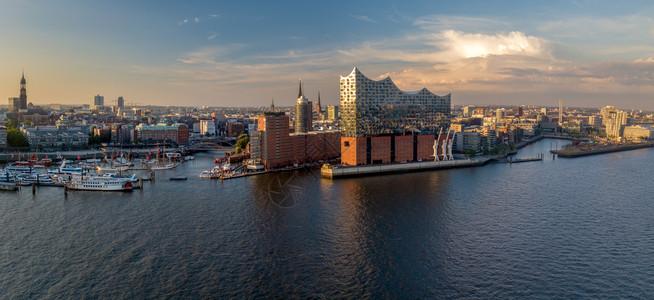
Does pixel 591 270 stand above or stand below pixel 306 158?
below

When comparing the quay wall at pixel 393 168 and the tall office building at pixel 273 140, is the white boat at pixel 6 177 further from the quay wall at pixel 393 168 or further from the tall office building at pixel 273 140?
the quay wall at pixel 393 168

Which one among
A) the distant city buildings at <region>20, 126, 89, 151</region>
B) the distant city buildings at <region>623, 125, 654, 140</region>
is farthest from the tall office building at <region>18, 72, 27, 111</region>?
the distant city buildings at <region>623, 125, 654, 140</region>

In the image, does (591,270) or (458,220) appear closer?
(591,270)

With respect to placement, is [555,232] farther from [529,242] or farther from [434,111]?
[434,111]

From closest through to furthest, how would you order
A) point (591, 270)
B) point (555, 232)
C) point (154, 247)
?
point (591, 270), point (154, 247), point (555, 232)

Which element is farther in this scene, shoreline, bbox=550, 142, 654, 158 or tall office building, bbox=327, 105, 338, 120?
tall office building, bbox=327, 105, 338, 120

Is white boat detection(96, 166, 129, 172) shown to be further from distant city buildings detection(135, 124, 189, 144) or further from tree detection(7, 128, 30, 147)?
distant city buildings detection(135, 124, 189, 144)

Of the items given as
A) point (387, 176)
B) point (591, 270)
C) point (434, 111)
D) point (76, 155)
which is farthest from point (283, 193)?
point (76, 155)
